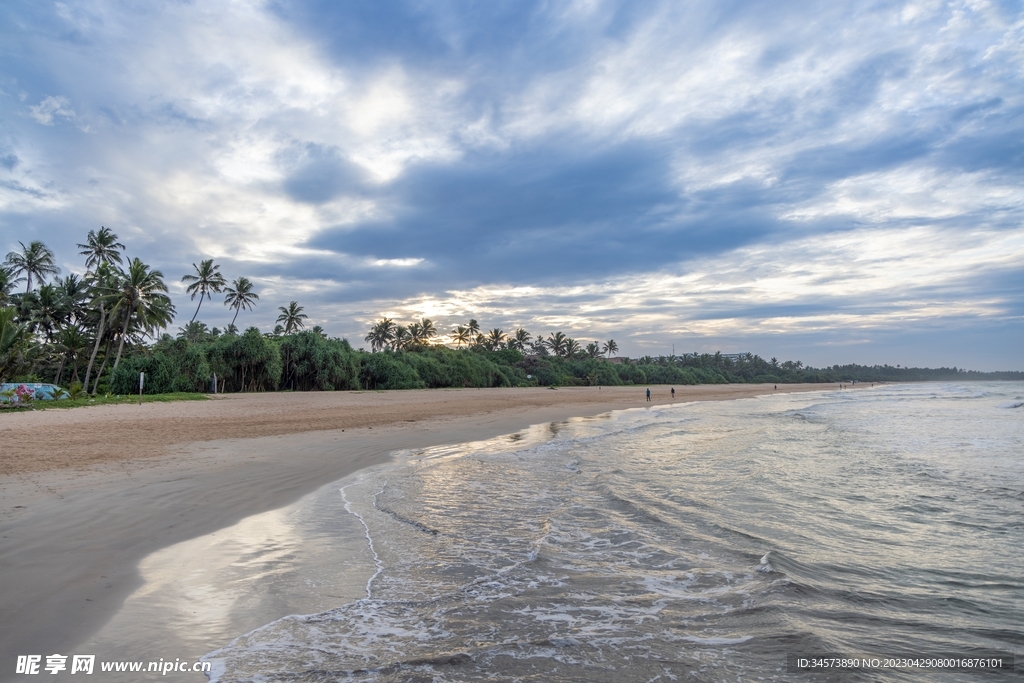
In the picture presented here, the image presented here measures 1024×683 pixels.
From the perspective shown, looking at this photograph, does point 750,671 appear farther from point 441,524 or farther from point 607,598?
point 441,524

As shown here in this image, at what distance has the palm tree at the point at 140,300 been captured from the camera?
124 feet

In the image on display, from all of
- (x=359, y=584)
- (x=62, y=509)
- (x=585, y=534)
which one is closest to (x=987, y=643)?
(x=585, y=534)

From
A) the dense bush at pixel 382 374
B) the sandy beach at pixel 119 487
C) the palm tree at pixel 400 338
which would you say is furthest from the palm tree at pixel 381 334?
the sandy beach at pixel 119 487

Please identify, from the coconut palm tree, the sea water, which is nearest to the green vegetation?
the coconut palm tree

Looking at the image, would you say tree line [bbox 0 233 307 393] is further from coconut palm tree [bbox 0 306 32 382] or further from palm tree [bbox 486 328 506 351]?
palm tree [bbox 486 328 506 351]

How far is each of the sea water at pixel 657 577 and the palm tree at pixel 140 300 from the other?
37697 millimetres

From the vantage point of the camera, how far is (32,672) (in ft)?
10.2

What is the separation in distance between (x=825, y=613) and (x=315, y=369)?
47.0 m

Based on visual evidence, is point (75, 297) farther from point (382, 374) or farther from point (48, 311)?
point (382, 374)

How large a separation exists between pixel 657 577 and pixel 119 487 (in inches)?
290

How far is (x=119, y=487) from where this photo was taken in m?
7.45

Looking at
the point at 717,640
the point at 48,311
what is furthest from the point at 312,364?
the point at 717,640

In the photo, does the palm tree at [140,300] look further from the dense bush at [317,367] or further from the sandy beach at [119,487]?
the sandy beach at [119,487]

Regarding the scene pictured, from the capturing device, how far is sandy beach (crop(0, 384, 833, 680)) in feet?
13.1
